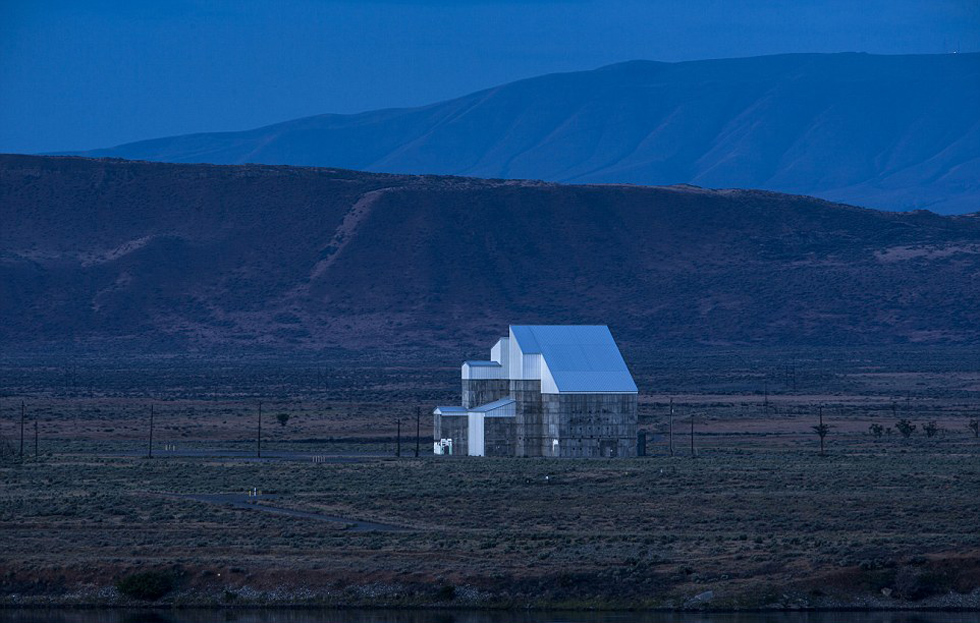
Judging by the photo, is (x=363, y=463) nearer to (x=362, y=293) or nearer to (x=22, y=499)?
(x=22, y=499)

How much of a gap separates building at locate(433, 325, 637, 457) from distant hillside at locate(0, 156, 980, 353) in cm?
8245

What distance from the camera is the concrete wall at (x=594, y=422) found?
56188 mm

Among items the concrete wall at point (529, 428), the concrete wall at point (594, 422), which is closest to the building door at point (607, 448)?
the concrete wall at point (594, 422)

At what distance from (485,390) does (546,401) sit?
8.31 feet

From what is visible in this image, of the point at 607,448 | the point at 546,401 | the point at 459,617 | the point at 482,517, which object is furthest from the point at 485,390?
the point at 459,617

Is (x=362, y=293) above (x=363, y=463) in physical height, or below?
above

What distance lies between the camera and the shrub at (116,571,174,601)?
106 ft

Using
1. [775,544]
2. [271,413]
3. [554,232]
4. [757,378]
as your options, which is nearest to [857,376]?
[757,378]

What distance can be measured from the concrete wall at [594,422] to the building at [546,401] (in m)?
0.03

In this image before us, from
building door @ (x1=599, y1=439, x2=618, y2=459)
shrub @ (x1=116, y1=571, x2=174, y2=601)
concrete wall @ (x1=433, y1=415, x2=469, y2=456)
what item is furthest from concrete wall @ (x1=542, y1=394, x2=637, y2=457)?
shrub @ (x1=116, y1=571, x2=174, y2=601)

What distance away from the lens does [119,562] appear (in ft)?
111

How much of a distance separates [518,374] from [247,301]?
9646cm

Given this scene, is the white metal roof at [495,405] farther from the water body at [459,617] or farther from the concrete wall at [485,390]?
the water body at [459,617]

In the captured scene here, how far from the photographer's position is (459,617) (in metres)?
31.2
